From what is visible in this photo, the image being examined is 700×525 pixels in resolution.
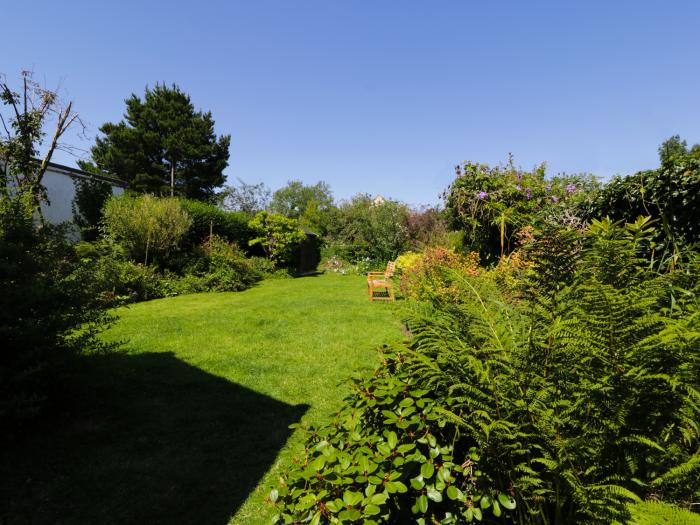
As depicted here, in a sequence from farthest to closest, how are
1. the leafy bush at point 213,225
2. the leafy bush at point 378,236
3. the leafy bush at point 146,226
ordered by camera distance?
the leafy bush at point 378,236 < the leafy bush at point 213,225 < the leafy bush at point 146,226

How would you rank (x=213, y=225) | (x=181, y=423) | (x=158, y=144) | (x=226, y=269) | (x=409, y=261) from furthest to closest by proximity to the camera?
(x=158, y=144)
(x=213, y=225)
(x=226, y=269)
(x=409, y=261)
(x=181, y=423)

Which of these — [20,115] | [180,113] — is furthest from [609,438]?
[180,113]

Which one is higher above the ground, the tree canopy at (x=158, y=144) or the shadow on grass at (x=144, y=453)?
the tree canopy at (x=158, y=144)

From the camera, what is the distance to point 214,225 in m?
15.9

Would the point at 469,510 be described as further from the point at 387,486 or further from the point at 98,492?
the point at 98,492

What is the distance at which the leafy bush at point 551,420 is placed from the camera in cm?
123

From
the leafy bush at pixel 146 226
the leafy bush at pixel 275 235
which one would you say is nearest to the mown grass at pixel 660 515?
the leafy bush at pixel 146 226

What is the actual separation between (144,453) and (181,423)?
527 millimetres

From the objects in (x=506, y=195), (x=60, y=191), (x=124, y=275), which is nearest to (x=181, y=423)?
(x=506, y=195)

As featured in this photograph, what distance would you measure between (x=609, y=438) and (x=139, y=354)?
20.4 ft

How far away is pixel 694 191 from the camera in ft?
10.5

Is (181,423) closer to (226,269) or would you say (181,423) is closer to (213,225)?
(226,269)

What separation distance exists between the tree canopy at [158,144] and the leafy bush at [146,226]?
21340mm

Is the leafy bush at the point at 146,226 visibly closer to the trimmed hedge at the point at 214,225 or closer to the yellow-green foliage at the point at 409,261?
the trimmed hedge at the point at 214,225
